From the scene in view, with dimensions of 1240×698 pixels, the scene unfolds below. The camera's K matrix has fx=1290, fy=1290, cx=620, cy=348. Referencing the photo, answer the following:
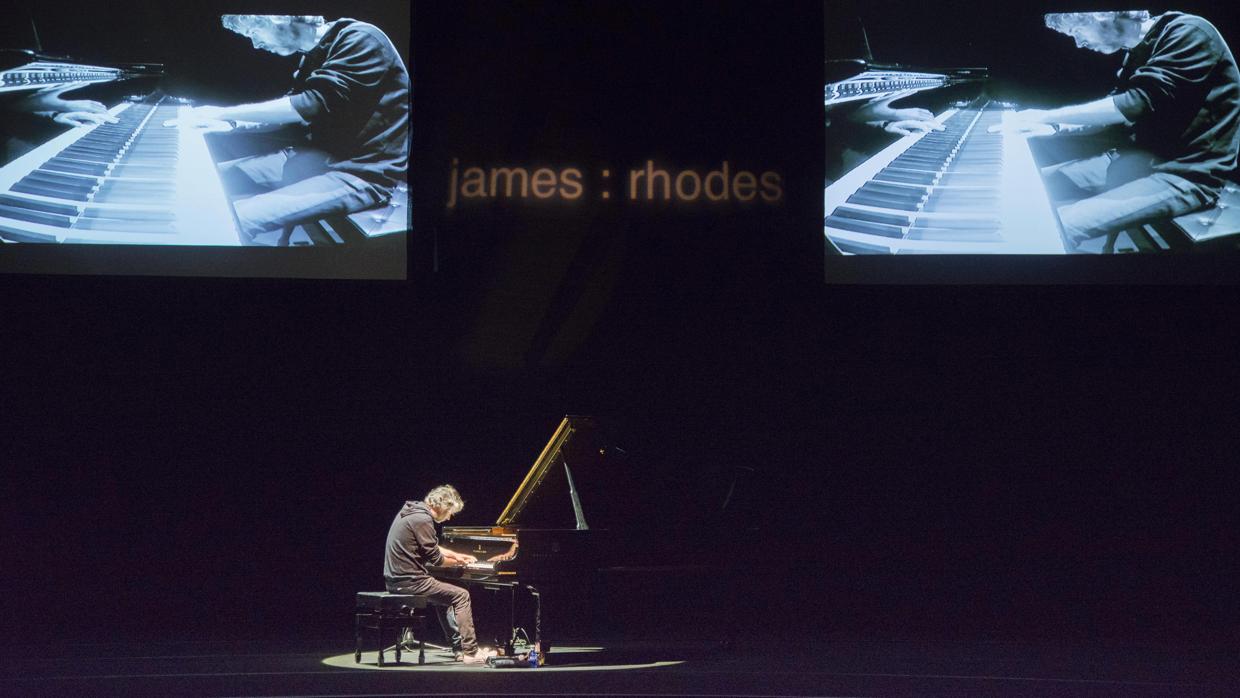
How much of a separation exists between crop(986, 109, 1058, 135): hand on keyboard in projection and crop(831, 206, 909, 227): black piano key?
753mm

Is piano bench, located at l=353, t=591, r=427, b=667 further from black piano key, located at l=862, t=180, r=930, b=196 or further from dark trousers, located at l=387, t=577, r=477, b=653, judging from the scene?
black piano key, located at l=862, t=180, r=930, b=196

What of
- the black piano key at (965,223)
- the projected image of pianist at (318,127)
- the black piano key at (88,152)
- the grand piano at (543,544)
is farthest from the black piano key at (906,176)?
the black piano key at (88,152)

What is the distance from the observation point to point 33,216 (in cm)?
756

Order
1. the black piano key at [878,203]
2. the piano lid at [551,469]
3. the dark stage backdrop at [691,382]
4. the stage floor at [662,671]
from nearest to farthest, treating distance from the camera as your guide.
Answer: the stage floor at [662,671] → the piano lid at [551,469] → the black piano key at [878,203] → the dark stage backdrop at [691,382]

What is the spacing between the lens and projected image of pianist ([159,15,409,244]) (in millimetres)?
7660

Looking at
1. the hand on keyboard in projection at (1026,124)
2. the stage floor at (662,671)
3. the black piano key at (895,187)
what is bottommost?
the stage floor at (662,671)

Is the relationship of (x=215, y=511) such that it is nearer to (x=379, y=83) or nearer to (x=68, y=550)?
(x=68, y=550)

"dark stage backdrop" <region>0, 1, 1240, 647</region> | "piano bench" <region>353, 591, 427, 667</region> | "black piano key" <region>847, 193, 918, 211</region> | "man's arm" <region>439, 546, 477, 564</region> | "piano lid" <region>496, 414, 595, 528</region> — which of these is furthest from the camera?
"dark stage backdrop" <region>0, 1, 1240, 647</region>

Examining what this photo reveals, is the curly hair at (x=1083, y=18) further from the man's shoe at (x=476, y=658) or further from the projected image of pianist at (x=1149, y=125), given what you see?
the man's shoe at (x=476, y=658)

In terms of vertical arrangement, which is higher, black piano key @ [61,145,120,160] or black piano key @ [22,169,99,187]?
black piano key @ [61,145,120,160]

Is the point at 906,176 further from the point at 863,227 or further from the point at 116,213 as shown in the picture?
the point at 116,213

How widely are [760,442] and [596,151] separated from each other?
2120mm

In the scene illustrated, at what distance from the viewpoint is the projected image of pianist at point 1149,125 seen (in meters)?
7.71

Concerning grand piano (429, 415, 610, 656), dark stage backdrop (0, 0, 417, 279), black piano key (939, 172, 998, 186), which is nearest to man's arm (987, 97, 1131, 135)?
black piano key (939, 172, 998, 186)
